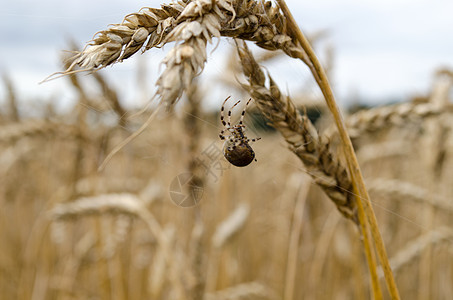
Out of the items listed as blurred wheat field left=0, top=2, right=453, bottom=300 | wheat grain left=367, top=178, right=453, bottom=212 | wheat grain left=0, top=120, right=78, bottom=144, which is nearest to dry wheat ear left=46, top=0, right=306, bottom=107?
blurred wheat field left=0, top=2, right=453, bottom=300

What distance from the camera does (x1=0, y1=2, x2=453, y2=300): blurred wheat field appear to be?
3.95 feet

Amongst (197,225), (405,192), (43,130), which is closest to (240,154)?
(197,225)

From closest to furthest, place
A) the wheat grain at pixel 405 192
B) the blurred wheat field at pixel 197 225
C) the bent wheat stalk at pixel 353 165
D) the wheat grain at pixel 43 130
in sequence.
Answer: the bent wheat stalk at pixel 353 165 < the blurred wheat field at pixel 197 225 < the wheat grain at pixel 405 192 < the wheat grain at pixel 43 130

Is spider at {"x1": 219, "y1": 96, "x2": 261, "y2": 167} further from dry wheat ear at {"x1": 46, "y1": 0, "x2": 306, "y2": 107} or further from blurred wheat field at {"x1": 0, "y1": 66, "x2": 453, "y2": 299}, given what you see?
dry wheat ear at {"x1": 46, "y1": 0, "x2": 306, "y2": 107}

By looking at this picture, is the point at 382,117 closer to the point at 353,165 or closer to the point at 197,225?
the point at 353,165

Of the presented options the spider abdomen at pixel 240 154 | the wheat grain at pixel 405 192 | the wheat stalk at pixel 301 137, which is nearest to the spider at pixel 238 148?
the spider abdomen at pixel 240 154

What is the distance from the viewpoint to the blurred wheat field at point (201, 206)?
3.95 feet

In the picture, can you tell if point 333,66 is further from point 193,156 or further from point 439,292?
point 439,292

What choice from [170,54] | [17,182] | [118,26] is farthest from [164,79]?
[17,182]

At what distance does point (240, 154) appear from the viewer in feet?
2.51

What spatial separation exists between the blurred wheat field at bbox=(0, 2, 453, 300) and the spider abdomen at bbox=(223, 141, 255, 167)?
73 mm

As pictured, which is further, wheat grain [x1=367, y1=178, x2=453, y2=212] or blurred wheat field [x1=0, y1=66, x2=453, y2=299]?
wheat grain [x1=367, y1=178, x2=453, y2=212]

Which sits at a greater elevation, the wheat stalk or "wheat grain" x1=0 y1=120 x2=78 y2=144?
"wheat grain" x1=0 y1=120 x2=78 y2=144

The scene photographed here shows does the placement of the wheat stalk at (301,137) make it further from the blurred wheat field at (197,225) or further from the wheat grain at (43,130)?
the wheat grain at (43,130)
